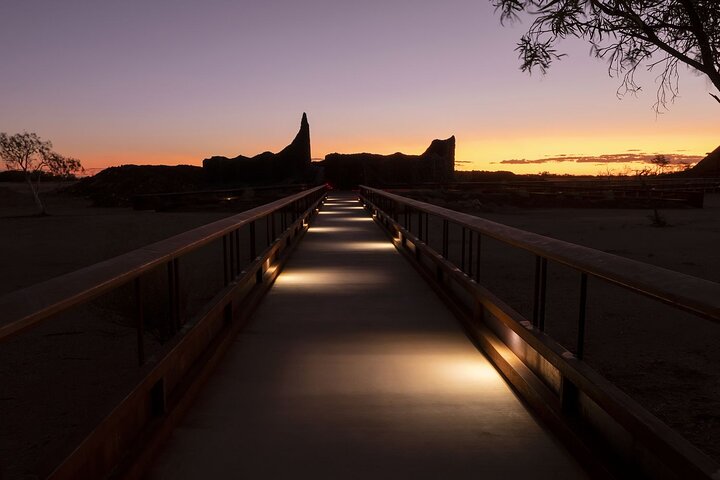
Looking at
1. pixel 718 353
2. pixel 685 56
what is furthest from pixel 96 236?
pixel 718 353

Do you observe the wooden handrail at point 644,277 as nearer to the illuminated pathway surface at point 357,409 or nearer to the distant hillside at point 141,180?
the illuminated pathway surface at point 357,409

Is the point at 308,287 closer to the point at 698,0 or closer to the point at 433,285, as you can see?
the point at 433,285

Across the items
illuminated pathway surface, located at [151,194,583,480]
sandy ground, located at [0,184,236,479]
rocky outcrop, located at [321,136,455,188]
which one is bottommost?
sandy ground, located at [0,184,236,479]

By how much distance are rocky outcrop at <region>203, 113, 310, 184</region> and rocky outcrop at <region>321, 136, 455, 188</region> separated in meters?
37.6

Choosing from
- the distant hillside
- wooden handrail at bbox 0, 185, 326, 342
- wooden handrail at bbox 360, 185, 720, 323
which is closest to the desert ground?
wooden handrail at bbox 0, 185, 326, 342

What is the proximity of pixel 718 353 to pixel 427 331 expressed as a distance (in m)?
3.13


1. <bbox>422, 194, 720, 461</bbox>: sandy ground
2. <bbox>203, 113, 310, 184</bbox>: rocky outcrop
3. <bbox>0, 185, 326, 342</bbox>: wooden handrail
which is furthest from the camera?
<bbox>203, 113, 310, 184</bbox>: rocky outcrop

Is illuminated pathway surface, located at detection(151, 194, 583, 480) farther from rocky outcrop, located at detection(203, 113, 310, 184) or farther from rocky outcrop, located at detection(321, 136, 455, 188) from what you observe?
rocky outcrop, located at detection(203, 113, 310, 184)

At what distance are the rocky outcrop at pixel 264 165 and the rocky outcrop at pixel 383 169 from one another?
37648 mm

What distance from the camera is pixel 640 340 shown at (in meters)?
6.84

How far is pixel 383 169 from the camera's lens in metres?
85.6

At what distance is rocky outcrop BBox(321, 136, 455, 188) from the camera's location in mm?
77562

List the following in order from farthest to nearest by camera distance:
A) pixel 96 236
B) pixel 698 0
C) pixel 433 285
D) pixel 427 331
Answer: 1. pixel 96 236
2. pixel 698 0
3. pixel 433 285
4. pixel 427 331

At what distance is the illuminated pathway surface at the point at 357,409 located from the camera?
114 inches
